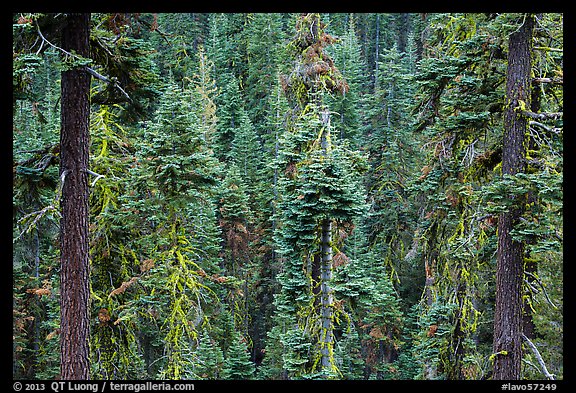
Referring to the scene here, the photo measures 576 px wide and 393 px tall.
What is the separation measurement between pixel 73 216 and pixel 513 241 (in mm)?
6266

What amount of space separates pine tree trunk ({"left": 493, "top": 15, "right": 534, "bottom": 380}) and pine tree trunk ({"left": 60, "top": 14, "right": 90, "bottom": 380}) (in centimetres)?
602

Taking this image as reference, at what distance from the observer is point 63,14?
272 inches

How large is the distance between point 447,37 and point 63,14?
774cm

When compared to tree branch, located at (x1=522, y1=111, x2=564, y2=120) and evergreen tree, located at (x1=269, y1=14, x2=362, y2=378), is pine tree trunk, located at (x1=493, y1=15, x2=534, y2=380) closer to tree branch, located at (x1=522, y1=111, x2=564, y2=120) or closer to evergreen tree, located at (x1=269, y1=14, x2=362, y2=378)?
tree branch, located at (x1=522, y1=111, x2=564, y2=120)

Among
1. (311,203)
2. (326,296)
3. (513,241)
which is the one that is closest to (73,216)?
(311,203)

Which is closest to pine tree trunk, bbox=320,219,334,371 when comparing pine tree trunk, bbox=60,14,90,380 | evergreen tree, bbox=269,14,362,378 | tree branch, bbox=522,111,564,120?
evergreen tree, bbox=269,14,362,378

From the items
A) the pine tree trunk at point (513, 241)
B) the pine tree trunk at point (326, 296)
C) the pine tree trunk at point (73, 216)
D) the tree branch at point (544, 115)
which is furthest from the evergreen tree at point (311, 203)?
the pine tree trunk at point (73, 216)

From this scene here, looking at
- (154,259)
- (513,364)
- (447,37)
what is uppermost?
(447,37)

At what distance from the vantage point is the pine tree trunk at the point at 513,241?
7684 millimetres

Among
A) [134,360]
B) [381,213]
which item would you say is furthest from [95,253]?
[381,213]

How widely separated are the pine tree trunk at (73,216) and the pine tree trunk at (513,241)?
19.7 feet

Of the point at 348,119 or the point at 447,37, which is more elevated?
the point at 348,119

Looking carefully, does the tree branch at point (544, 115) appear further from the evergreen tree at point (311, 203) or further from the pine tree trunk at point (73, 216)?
the pine tree trunk at point (73, 216)
